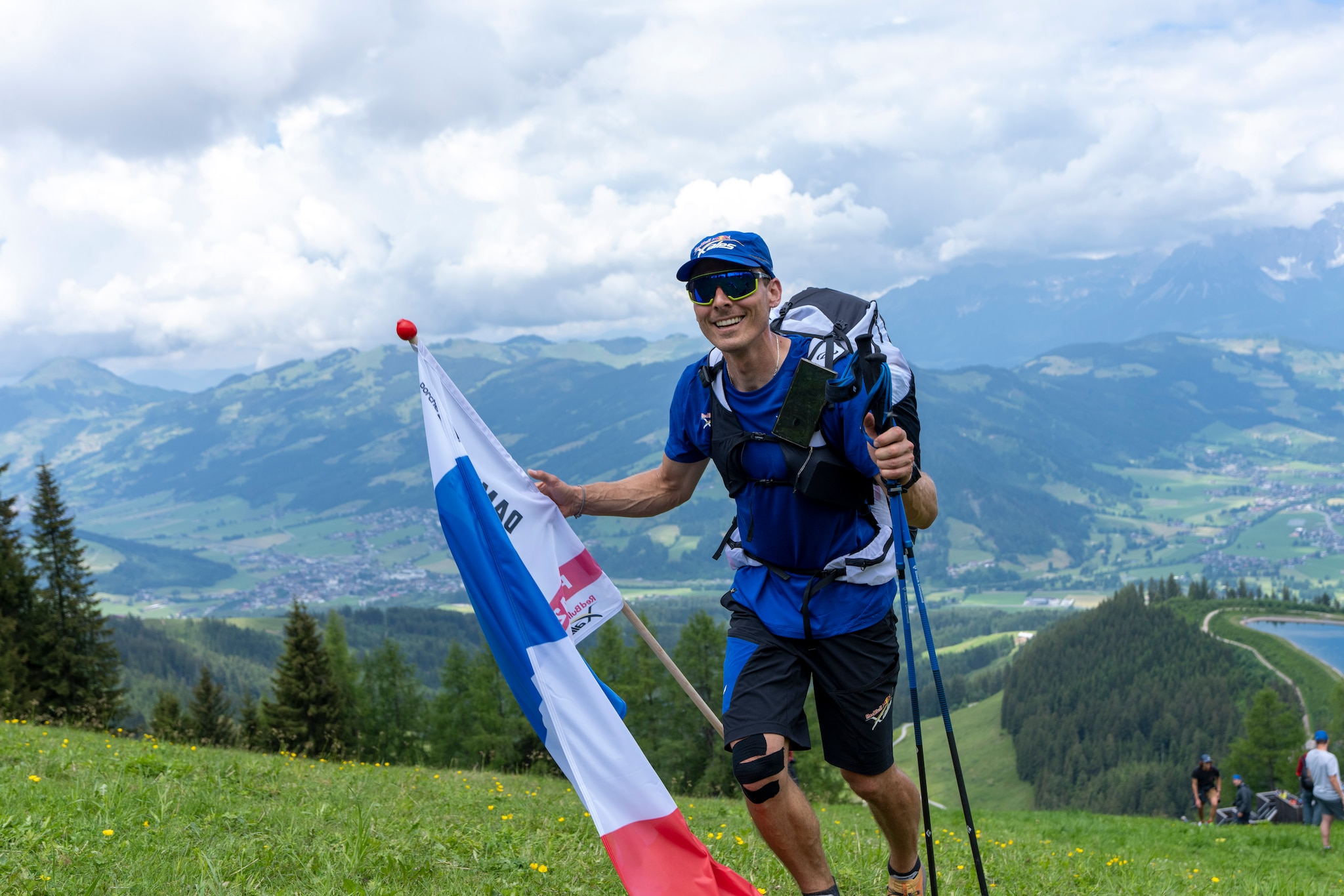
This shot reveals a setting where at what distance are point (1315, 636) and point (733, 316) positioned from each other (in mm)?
187366

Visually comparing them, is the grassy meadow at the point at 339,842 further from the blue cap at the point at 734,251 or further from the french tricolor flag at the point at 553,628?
the blue cap at the point at 734,251

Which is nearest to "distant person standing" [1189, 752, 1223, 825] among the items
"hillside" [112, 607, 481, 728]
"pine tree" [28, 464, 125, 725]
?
"pine tree" [28, 464, 125, 725]

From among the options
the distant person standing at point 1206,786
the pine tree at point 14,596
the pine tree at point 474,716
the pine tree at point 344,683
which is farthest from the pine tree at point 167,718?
the distant person standing at point 1206,786

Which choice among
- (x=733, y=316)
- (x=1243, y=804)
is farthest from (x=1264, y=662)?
(x=733, y=316)

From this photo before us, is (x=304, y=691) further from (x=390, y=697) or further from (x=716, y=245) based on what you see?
(x=716, y=245)

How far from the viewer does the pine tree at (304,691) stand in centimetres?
4531

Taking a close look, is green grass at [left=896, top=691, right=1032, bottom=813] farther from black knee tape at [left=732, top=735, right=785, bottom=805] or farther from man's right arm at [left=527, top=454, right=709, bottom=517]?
black knee tape at [left=732, top=735, right=785, bottom=805]

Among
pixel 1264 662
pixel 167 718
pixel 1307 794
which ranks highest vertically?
pixel 1307 794

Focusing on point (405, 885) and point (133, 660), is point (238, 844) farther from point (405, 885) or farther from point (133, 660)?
point (133, 660)

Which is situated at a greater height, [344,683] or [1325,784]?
[1325,784]

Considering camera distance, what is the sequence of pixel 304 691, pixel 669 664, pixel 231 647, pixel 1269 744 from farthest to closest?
pixel 231 647
pixel 1269 744
pixel 304 691
pixel 669 664

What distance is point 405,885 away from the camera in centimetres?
539

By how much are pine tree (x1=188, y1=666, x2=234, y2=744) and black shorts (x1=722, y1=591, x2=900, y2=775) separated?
4785 cm

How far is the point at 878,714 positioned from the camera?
504cm
